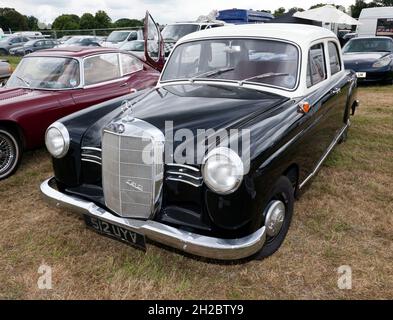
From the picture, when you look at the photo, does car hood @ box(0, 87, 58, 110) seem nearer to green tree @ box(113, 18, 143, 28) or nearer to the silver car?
the silver car

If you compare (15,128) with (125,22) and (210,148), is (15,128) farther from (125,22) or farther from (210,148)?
(125,22)

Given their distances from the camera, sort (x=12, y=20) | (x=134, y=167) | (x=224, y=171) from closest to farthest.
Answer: (x=224, y=171) < (x=134, y=167) < (x=12, y=20)

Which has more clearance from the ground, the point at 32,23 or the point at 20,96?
the point at 32,23

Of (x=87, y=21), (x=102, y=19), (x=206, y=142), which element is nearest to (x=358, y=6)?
(x=102, y=19)

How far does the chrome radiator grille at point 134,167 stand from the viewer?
8.07ft

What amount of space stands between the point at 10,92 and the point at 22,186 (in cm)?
135

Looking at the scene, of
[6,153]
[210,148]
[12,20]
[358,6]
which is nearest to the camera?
[210,148]

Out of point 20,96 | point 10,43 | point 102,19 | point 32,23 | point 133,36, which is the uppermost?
point 32,23

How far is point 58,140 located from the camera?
9.70 ft

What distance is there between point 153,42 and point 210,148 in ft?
17.5

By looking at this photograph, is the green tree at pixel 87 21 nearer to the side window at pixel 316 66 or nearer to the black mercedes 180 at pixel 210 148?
the side window at pixel 316 66

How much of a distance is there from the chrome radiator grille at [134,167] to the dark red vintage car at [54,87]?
2.26 m
